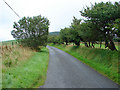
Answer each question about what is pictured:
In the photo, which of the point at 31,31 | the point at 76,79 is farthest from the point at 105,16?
the point at 31,31

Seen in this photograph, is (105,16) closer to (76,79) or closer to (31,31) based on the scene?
(76,79)

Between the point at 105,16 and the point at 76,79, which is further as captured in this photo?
the point at 105,16

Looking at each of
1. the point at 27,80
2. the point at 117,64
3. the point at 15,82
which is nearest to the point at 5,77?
the point at 15,82

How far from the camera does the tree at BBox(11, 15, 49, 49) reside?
24.0 metres

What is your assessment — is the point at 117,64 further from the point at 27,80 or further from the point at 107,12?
the point at 27,80

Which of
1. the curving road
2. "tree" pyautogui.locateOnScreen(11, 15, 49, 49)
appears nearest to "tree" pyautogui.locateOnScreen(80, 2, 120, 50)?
the curving road

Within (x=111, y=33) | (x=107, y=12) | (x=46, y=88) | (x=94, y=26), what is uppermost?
(x=107, y=12)

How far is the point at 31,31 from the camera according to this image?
24.6 metres

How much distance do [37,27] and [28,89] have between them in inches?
809

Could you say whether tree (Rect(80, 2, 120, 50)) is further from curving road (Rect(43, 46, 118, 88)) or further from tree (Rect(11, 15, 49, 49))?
tree (Rect(11, 15, 49, 49))

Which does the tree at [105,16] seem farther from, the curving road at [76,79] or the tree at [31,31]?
the tree at [31,31]

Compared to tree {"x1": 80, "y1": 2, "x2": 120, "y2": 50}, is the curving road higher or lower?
lower

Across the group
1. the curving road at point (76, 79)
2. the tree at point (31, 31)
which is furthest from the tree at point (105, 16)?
the tree at point (31, 31)

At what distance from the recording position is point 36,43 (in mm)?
25094
